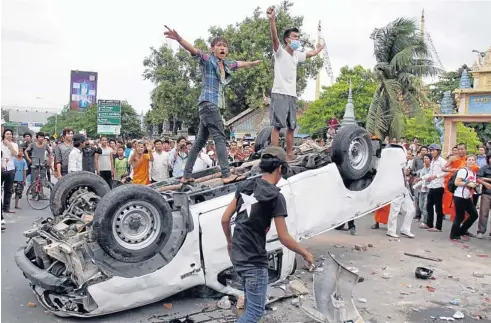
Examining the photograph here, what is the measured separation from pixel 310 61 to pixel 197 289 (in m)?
25.6

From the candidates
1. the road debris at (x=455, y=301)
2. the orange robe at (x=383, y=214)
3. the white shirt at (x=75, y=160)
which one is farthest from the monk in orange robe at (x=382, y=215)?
the white shirt at (x=75, y=160)

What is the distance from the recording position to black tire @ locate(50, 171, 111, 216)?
5.73 m

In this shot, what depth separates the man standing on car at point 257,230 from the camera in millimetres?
3281

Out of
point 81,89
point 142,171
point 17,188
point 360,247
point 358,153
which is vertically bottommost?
point 360,247

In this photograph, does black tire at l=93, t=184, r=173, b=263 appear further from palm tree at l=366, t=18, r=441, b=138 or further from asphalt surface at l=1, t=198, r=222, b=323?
palm tree at l=366, t=18, r=441, b=138

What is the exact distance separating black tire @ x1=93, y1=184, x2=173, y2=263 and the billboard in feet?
170

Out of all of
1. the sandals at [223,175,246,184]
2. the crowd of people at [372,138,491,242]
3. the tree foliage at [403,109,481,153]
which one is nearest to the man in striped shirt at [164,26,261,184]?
the sandals at [223,175,246,184]

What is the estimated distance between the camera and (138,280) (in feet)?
14.4

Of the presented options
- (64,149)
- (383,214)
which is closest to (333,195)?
(383,214)

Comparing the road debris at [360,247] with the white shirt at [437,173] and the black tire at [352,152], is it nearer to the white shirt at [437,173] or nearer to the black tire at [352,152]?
the black tire at [352,152]

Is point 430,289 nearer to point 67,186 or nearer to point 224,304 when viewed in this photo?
point 224,304

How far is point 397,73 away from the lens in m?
20.4

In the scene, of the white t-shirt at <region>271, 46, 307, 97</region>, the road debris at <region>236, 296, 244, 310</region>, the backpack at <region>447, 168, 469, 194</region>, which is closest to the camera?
the road debris at <region>236, 296, 244, 310</region>

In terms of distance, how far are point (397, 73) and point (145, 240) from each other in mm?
18179
